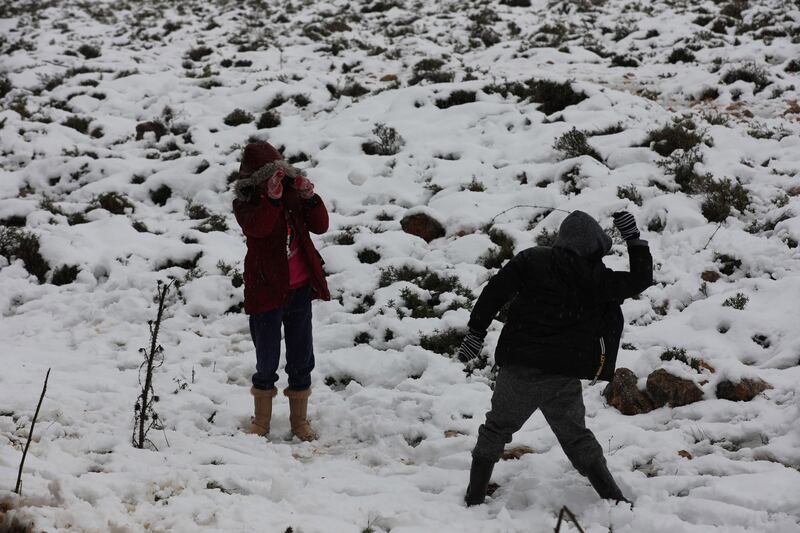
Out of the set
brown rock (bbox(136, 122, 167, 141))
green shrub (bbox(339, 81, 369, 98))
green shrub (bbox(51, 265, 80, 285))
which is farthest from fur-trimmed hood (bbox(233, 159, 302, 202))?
green shrub (bbox(339, 81, 369, 98))

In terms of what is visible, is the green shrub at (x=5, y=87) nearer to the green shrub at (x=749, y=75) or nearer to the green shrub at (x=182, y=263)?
the green shrub at (x=182, y=263)

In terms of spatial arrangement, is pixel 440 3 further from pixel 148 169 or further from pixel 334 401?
pixel 334 401

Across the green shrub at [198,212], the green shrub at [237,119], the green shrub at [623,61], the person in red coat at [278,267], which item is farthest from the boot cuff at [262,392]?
the green shrub at [623,61]

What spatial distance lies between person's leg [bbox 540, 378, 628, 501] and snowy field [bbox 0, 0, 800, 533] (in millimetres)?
138

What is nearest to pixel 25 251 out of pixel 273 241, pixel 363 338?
pixel 363 338

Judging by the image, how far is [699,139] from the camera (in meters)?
7.24

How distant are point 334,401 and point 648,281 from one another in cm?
262

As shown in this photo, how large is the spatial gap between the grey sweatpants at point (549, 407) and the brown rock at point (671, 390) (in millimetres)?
1294

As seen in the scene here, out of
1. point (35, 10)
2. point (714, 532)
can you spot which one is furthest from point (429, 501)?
point (35, 10)

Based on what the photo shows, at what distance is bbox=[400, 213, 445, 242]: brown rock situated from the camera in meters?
6.81

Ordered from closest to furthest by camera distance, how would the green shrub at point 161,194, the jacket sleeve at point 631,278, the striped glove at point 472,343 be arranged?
the jacket sleeve at point 631,278
the striped glove at point 472,343
the green shrub at point 161,194

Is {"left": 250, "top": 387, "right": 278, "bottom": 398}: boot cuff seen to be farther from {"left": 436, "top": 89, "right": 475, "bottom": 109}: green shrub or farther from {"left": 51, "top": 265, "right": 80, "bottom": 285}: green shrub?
{"left": 436, "top": 89, "right": 475, "bottom": 109}: green shrub

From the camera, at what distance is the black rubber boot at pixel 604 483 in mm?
3105

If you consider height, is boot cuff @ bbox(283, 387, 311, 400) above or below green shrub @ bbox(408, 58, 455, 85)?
below
